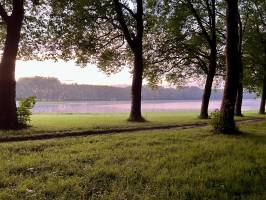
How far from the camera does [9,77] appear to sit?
2028 cm

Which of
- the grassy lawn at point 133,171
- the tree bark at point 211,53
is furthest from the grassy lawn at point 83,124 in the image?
the grassy lawn at point 133,171

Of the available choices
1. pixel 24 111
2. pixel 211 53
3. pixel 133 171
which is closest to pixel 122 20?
pixel 211 53

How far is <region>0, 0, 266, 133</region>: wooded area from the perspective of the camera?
19.7 metres

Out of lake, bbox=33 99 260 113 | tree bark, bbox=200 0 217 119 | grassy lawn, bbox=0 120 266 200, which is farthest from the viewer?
lake, bbox=33 99 260 113

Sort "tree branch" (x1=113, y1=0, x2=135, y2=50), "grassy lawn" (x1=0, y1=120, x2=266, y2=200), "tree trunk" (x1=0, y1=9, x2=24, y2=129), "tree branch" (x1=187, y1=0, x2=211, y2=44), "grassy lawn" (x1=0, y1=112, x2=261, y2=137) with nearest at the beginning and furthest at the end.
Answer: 1. "grassy lawn" (x1=0, y1=120, x2=266, y2=200)
2. "grassy lawn" (x1=0, y1=112, x2=261, y2=137)
3. "tree trunk" (x1=0, y1=9, x2=24, y2=129)
4. "tree branch" (x1=113, y1=0, x2=135, y2=50)
5. "tree branch" (x1=187, y1=0, x2=211, y2=44)

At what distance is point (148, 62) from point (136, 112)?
10.3 meters

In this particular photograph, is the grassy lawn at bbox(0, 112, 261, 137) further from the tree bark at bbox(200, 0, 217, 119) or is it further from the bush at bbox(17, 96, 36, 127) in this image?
the tree bark at bbox(200, 0, 217, 119)

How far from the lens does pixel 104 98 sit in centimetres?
16950

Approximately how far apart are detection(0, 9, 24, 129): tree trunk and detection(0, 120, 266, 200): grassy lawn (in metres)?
7.54

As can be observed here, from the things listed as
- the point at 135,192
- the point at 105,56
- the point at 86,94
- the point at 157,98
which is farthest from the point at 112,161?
the point at 157,98

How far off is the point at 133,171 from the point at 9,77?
13.5m

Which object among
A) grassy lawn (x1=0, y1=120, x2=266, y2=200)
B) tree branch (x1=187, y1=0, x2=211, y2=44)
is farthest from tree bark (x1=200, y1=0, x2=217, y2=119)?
grassy lawn (x1=0, y1=120, x2=266, y2=200)

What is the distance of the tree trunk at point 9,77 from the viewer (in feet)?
64.6

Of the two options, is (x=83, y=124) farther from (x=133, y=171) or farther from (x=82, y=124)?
(x=133, y=171)
